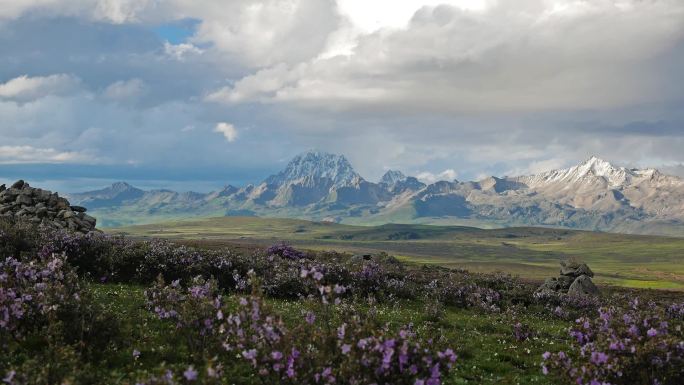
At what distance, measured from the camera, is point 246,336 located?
10.1m

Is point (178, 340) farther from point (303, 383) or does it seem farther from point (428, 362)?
point (428, 362)

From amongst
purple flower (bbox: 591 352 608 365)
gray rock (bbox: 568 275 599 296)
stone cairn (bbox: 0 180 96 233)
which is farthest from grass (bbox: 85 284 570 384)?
gray rock (bbox: 568 275 599 296)

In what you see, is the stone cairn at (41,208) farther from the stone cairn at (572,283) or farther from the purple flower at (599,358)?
the stone cairn at (572,283)

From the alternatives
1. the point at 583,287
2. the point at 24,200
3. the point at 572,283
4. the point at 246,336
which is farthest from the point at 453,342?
the point at 24,200

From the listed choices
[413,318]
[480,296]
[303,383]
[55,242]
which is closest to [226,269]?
[55,242]

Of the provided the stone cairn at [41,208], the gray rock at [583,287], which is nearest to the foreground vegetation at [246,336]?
the stone cairn at [41,208]

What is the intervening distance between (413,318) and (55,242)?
1837cm

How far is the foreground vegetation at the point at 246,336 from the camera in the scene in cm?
912

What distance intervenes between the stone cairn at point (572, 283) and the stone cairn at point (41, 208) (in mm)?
38094

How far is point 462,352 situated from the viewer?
59.0 feet

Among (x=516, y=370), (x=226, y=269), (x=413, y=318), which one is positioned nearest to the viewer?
(x=516, y=370)

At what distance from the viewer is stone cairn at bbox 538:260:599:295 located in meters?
45.9

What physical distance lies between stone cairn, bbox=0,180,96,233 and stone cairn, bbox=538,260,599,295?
38094 millimetres

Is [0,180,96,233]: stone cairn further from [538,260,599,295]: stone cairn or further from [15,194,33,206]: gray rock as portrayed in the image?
[538,260,599,295]: stone cairn
